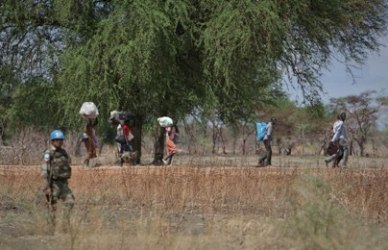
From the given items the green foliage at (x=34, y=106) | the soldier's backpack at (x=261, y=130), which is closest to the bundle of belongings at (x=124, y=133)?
the green foliage at (x=34, y=106)

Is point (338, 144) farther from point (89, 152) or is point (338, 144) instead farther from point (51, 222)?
point (51, 222)

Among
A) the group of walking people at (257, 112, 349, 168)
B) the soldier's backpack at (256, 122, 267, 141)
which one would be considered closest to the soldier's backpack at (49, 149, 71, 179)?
the group of walking people at (257, 112, 349, 168)

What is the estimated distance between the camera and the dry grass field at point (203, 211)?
7039mm

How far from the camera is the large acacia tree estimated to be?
19656 mm

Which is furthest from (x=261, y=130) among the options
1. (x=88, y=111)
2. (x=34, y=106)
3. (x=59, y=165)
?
(x=59, y=165)

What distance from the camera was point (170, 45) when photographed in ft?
66.2

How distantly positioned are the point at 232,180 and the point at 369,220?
445 cm

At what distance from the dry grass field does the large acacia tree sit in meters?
5.15

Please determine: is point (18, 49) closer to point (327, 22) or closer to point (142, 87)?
point (142, 87)

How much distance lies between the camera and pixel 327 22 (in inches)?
869

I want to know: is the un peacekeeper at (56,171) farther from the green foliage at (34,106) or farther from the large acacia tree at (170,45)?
the green foliage at (34,106)

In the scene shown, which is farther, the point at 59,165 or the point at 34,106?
the point at 34,106

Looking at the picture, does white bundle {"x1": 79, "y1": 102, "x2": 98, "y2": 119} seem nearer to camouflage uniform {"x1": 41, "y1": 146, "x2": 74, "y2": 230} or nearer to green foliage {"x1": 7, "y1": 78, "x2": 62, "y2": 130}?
green foliage {"x1": 7, "y1": 78, "x2": 62, "y2": 130}

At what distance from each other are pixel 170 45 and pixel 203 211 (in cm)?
1007
